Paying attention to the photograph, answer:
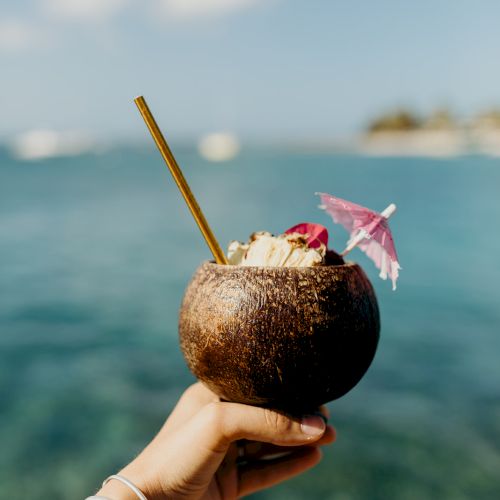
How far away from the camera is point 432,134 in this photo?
54750mm

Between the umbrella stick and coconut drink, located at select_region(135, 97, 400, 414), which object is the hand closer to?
coconut drink, located at select_region(135, 97, 400, 414)

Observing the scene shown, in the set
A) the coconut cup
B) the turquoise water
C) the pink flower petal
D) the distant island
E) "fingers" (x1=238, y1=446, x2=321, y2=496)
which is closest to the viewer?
the coconut cup

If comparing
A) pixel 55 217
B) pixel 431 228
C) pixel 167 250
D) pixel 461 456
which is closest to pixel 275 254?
pixel 461 456

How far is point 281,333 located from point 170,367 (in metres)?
3.72

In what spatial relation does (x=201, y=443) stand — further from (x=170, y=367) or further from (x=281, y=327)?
(x=170, y=367)

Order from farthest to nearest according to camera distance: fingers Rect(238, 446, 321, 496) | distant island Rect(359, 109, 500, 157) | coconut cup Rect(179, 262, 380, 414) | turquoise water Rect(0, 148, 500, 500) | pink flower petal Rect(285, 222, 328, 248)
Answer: distant island Rect(359, 109, 500, 157)
turquoise water Rect(0, 148, 500, 500)
fingers Rect(238, 446, 321, 496)
pink flower petal Rect(285, 222, 328, 248)
coconut cup Rect(179, 262, 380, 414)

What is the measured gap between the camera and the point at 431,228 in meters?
9.88

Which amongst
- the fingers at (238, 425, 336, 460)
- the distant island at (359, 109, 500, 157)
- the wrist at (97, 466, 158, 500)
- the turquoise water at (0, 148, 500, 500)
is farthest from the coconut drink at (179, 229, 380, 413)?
the distant island at (359, 109, 500, 157)

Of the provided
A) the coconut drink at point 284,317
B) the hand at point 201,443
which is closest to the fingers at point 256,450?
the hand at point 201,443

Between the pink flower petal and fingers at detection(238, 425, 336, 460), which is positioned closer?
the pink flower petal

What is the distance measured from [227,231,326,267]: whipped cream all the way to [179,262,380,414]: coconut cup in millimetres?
38

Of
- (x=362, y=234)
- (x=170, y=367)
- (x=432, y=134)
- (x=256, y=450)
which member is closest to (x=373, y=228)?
(x=362, y=234)

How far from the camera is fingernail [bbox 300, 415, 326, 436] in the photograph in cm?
113

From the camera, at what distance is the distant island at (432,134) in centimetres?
4941
